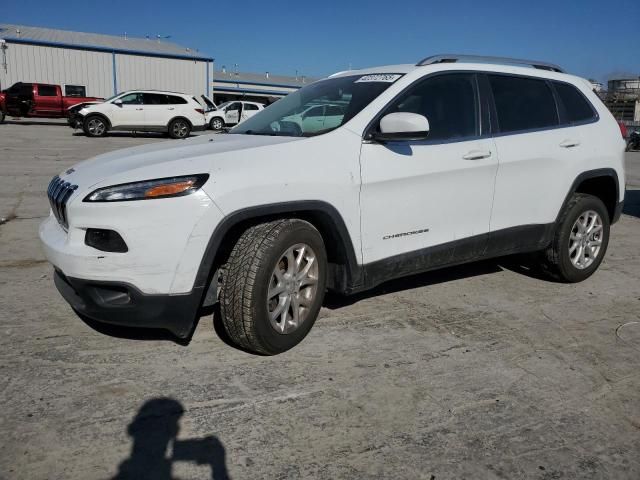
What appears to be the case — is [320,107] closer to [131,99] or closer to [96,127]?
[96,127]

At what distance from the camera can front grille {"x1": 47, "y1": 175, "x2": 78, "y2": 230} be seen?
10.2ft

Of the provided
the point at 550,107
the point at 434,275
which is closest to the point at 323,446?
the point at 434,275

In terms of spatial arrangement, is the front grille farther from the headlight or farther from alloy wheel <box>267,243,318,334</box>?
alloy wheel <box>267,243,318,334</box>

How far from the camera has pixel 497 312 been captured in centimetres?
426

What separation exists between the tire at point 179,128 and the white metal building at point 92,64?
16.0 metres

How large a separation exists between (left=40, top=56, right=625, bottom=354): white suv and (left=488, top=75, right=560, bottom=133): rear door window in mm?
14

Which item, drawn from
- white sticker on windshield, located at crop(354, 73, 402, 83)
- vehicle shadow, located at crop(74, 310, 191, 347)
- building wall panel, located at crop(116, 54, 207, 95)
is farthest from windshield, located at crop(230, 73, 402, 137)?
building wall panel, located at crop(116, 54, 207, 95)

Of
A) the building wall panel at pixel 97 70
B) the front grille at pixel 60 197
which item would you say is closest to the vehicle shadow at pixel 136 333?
the front grille at pixel 60 197

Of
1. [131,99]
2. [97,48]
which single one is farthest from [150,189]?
[97,48]

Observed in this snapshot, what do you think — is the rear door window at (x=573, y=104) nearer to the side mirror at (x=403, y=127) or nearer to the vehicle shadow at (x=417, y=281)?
the vehicle shadow at (x=417, y=281)

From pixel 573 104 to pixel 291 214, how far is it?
293 centimetres

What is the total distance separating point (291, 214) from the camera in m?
3.33

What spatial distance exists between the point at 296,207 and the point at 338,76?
1.63 m

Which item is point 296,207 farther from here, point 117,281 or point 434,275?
point 434,275
